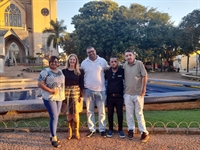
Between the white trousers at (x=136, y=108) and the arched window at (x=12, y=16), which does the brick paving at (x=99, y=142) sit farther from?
the arched window at (x=12, y=16)

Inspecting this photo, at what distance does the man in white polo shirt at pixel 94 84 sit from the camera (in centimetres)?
419

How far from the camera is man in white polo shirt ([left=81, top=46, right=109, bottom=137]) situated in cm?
419

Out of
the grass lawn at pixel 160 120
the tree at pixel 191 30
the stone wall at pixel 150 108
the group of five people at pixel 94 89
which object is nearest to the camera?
the group of five people at pixel 94 89

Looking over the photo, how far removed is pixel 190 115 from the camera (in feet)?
17.9

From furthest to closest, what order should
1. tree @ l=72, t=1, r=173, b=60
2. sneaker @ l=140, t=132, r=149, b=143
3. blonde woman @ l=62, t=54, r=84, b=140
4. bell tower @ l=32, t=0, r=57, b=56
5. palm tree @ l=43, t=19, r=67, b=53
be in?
bell tower @ l=32, t=0, r=57, b=56
palm tree @ l=43, t=19, r=67, b=53
tree @ l=72, t=1, r=173, b=60
blonde woman @ l=62, t=54, r=84, b=140
sneaker @ l=140, t=132, r=149, b=143

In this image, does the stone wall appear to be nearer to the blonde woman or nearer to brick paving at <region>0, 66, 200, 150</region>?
brick paving at <region>0, 66, 200, 150</region>

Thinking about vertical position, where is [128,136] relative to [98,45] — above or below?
below

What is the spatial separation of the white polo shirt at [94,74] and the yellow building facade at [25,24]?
39.8 m

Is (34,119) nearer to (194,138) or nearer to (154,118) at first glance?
(154,118)

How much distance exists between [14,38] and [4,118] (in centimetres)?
4132

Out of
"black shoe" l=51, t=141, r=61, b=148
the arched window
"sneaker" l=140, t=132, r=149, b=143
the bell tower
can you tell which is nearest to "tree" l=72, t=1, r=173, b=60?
the bell tower

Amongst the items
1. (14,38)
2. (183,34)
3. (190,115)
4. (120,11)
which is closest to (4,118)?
(190,115)

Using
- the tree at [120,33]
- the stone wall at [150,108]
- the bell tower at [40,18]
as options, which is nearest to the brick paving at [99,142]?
the stone wall at [150,108]

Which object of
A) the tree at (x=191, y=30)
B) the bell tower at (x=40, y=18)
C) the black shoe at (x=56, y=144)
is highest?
the bell tower at (x=40, y=18)
